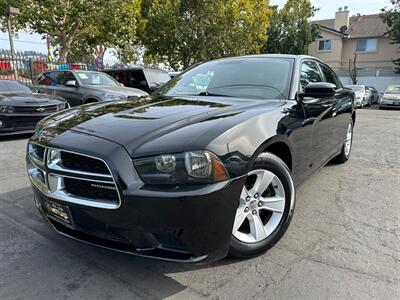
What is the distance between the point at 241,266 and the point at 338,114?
2722 millimetres

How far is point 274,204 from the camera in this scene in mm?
2564

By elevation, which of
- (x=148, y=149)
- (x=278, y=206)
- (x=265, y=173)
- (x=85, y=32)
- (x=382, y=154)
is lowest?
(x=382, y=154)

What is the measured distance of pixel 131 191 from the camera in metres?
1.91

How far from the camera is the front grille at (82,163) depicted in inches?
79.7

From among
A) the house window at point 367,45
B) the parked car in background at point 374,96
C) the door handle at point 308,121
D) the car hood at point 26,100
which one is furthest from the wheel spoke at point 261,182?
the house window at point 367,45

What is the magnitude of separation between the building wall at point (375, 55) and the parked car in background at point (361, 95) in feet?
43.0

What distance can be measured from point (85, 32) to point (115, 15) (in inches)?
76.1

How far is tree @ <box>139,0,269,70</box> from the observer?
19953 millimetres

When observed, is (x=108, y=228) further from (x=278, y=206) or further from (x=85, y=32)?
(x=85, y=32)

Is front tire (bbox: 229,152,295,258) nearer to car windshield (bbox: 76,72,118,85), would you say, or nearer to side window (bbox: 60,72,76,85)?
car windshield (bbox: 76,72,118,85)

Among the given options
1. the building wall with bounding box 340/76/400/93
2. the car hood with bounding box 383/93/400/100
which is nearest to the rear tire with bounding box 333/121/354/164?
the car hood with bounding box 383/93/400/100

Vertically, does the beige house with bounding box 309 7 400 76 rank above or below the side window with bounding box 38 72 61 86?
above

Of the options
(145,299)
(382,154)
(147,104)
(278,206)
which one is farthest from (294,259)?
(382,154)

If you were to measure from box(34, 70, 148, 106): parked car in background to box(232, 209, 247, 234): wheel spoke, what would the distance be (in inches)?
251
